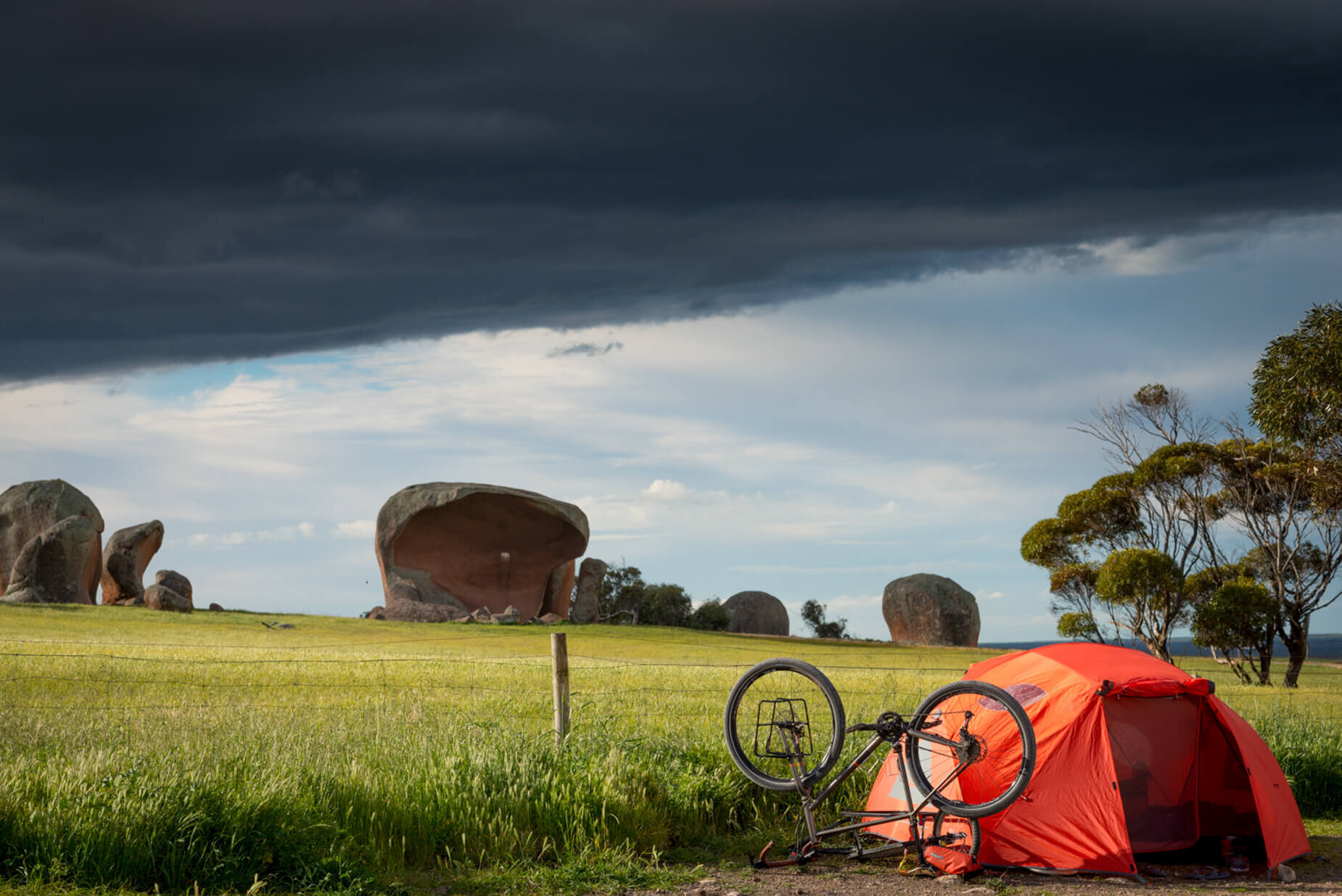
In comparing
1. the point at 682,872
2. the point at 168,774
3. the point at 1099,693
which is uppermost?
the point at 1099,693

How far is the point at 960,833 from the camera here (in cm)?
838

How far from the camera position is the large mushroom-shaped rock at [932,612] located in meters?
45.3

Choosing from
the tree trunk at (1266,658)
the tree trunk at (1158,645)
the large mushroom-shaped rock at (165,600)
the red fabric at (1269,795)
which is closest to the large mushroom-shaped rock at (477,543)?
the large mushroom-shaped rock at (165,600)

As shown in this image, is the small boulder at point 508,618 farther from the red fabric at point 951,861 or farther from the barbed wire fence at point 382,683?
the red fabric at point 951,861

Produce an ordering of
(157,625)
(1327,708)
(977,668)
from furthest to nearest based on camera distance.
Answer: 1. (157,625)
2. (1327,708)
3. (977,668)

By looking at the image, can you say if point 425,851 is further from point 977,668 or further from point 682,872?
point 977,668

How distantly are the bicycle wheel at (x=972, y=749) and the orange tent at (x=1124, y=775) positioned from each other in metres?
0.24

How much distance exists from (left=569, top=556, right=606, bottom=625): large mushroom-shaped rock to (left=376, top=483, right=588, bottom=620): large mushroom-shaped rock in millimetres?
766

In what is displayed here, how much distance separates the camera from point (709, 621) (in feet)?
169

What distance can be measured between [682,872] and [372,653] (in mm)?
18322

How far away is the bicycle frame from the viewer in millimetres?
7867

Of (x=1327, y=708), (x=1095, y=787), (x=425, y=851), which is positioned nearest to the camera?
(x=425, y=851)

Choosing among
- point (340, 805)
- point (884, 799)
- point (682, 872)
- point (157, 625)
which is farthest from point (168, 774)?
point (157, 625)

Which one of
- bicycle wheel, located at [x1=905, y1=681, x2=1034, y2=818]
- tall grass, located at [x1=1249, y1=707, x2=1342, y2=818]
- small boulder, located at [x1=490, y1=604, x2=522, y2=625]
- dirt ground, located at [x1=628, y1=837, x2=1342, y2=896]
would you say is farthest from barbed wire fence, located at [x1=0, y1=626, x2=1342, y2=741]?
small boulder, located at [x1=490, y1=604, x2=522, y2=625]
